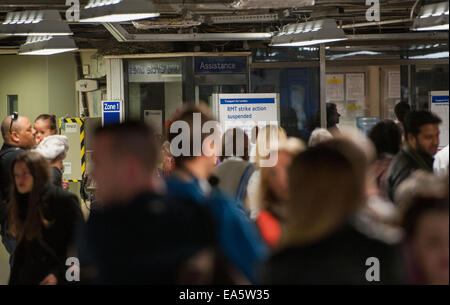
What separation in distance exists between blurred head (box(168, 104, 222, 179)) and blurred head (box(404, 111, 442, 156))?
1058 millimetres

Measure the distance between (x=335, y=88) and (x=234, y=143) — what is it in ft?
18.9

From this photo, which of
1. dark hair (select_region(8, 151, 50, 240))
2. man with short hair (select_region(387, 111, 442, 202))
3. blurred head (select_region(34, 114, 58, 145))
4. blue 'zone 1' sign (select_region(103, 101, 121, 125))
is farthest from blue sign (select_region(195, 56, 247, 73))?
man with short hair (select_region(387, 111, 442, 202))

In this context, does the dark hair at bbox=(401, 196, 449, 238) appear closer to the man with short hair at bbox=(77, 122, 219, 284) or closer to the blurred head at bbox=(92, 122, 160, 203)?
the man with short hair at bbox=(77, 122, 219, 284)

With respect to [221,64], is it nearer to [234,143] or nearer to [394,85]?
[394,85]

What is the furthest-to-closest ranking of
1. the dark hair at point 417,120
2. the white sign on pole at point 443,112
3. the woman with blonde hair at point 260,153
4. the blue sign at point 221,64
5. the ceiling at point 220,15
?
the blue sign at point 221,64, the ceiling at point 220,15, the woman with blonde hair at point 260,153, the dark hair at point 417,120, the white sign on pole at point 443,112

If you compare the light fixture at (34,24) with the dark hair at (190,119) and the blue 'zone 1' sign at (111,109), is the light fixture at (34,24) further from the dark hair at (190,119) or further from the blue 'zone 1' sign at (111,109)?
the blue 'zone 1' sign at (111,109)

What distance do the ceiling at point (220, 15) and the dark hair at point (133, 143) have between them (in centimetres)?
388

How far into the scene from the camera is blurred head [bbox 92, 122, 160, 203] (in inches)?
90.0

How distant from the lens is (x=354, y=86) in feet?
33.7

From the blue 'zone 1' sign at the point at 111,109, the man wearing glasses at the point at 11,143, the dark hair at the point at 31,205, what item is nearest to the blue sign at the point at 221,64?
the blue 'zone 1' sign at the point at 111,109

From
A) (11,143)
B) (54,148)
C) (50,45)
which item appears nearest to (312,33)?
(50,45)

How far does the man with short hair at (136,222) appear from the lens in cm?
226
